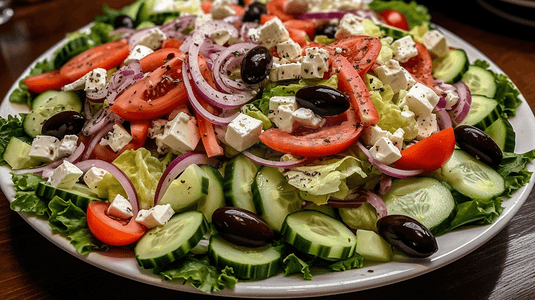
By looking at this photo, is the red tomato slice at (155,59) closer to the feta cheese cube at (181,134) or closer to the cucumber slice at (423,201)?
the feta cheese cube at (181,134)

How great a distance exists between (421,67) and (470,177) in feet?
3.17

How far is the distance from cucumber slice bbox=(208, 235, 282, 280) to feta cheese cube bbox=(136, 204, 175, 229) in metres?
0.26

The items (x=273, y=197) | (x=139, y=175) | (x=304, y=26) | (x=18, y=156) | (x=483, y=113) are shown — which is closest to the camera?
(x=273, y=197)

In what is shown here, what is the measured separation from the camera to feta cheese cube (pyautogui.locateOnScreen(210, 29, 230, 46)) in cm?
306

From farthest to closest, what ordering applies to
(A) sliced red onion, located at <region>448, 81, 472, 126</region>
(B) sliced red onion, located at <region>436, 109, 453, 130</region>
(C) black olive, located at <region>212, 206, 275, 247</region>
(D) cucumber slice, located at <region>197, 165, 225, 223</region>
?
(A) sliced red onion, located at <region>448, 81, 472, 126</region> → (B) sliced red onion, located at <region>436, 109, 453, 130</region> → (D) cucumber slice, located at <region>197, 165, 225, 223</region> → (C) black olive, located at <region>212, 206, 275, 247</region>

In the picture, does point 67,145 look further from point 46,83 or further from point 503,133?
point 503,133

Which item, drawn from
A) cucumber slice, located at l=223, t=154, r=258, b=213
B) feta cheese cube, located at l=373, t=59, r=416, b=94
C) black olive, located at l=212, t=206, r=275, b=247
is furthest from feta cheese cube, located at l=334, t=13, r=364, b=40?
black olive, located at l=212, t=206, r=275, b=247

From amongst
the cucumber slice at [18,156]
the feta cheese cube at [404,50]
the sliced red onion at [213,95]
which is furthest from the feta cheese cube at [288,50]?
the cucumber slice at [18,156]

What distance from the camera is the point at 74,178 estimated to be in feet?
8.11

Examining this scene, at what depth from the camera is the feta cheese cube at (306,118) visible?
2470 mm

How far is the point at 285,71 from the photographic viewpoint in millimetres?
2719

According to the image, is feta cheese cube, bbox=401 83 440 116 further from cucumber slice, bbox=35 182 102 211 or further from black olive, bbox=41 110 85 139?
black olive, bbox=41 110 85 139

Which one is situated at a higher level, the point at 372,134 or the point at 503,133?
the point at 372,134

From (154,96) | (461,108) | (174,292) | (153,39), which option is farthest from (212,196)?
(461,108)
